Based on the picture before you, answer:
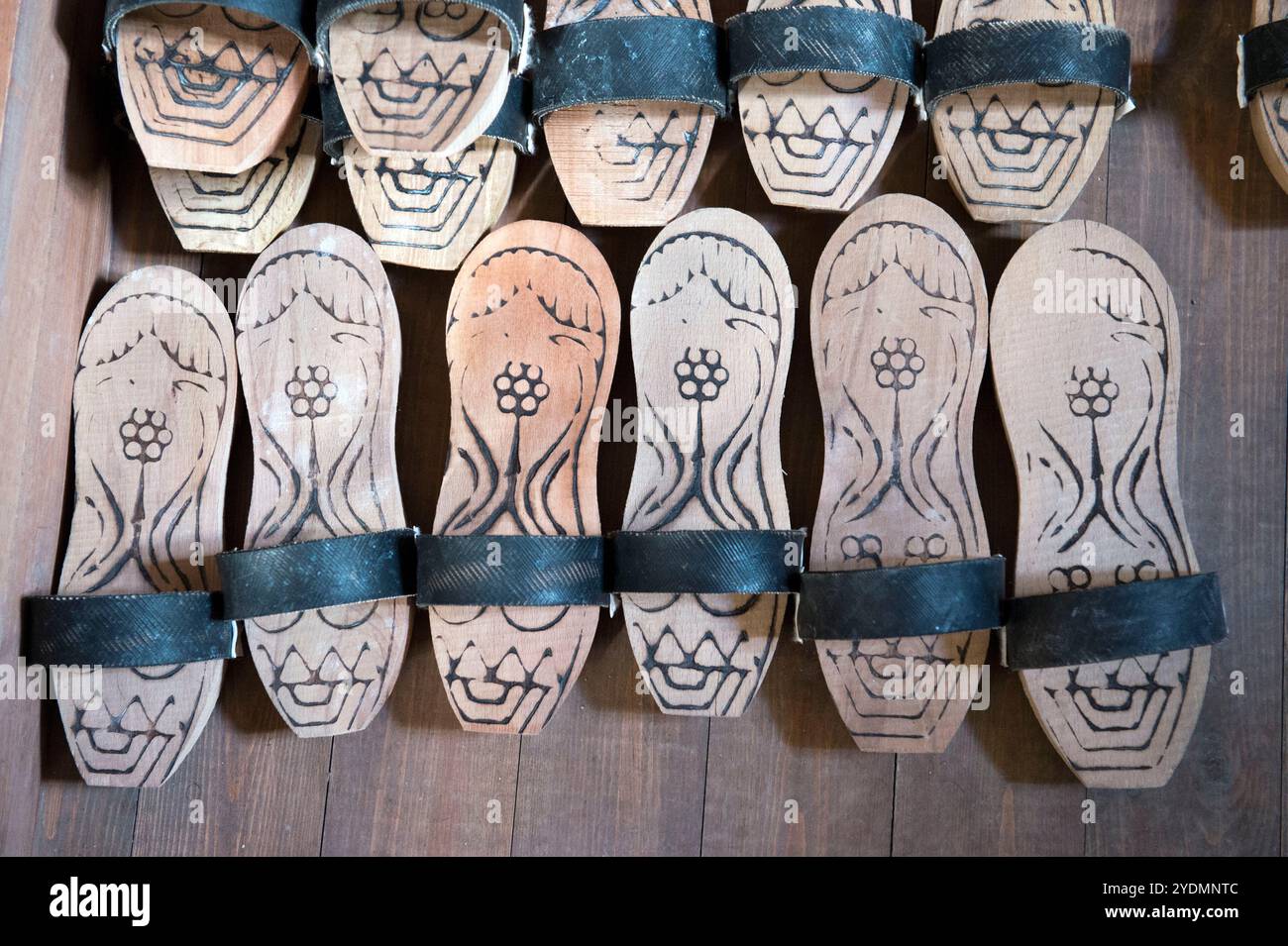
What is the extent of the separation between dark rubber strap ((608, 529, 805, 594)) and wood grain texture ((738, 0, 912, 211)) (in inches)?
13.9

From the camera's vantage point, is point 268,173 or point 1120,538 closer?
point 1120,538

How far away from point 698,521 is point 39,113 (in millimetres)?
797

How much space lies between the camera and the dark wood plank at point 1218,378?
1.16 m

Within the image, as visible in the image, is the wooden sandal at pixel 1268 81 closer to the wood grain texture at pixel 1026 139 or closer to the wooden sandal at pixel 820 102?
the wood grain texture at pixel 1026 139

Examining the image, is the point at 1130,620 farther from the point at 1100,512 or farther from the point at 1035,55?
the point at 1035,55

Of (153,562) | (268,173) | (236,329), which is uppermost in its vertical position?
(268,173)

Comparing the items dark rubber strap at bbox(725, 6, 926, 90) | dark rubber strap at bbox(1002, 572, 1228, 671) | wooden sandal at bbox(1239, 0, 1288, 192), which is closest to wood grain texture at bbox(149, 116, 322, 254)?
dark rubber strap at bbox(725, 6, 926, 90)

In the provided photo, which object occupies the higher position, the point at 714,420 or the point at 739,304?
the point at 739,304

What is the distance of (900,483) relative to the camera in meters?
1.16

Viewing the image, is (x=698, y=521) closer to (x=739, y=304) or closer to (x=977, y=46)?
(x=739, y=304)

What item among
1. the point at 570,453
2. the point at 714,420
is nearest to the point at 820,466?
the point at 714,420

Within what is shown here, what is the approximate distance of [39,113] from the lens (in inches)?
46.9

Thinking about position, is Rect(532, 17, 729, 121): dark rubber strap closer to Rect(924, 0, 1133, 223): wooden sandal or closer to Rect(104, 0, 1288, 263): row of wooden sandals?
Rect(104, 0, 1288, 263): row of wooden sandals

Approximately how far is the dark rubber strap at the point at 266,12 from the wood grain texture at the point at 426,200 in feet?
0.40
